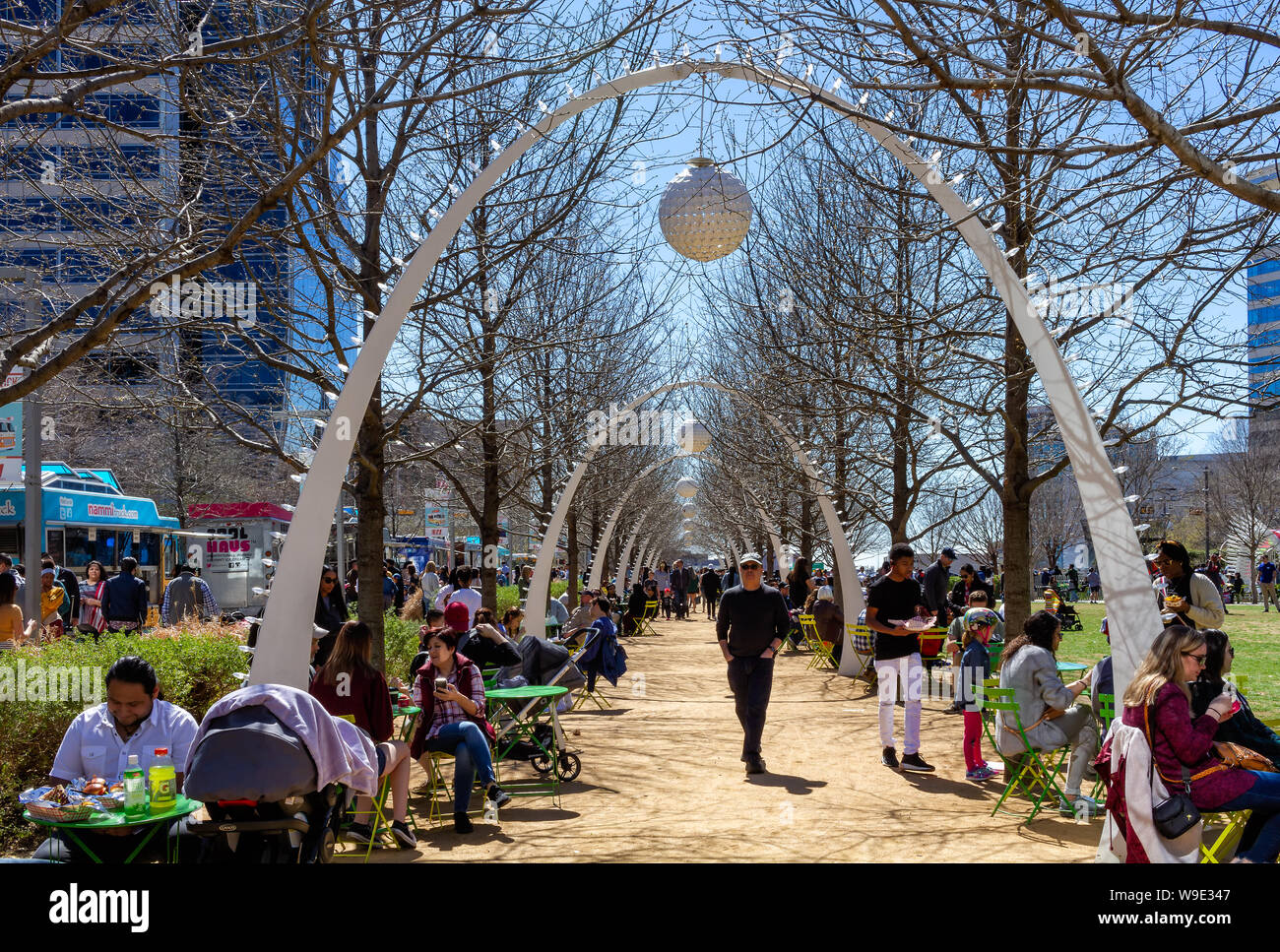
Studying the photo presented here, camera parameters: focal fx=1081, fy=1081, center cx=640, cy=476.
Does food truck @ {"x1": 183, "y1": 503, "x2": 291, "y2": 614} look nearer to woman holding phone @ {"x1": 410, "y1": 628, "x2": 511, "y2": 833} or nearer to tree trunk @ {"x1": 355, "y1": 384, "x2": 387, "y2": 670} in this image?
tree trunk @ {"x1": 355, "y1": 384, "x2": 387, "y2": 670}

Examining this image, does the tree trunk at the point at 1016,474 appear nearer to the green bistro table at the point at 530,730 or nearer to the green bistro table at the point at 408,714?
the green bistro table at the point at 530,730

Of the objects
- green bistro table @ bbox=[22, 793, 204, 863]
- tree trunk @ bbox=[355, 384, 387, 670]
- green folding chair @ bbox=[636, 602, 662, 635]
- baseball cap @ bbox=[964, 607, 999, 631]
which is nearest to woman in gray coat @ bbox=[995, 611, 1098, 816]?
baseball cap @ bbox=[964, 607, 999, 631]

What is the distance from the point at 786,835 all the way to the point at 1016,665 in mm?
2091

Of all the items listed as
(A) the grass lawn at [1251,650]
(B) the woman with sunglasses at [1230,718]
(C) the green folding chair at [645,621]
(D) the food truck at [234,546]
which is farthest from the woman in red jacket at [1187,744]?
(C) the green folding chair at [645,621]

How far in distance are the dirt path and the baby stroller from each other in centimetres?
175

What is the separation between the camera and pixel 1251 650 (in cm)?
1917

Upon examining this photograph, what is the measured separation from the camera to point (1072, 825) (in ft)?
23.8

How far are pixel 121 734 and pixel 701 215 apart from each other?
525cm

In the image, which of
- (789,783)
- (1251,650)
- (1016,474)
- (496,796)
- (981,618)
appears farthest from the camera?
(1251,650)

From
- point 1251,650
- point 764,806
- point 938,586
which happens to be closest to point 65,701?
point 764,806

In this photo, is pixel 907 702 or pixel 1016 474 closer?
pixel 907 702

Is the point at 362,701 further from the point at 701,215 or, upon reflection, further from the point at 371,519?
the point at 701,215

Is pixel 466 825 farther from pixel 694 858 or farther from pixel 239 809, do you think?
pixel 239 809
